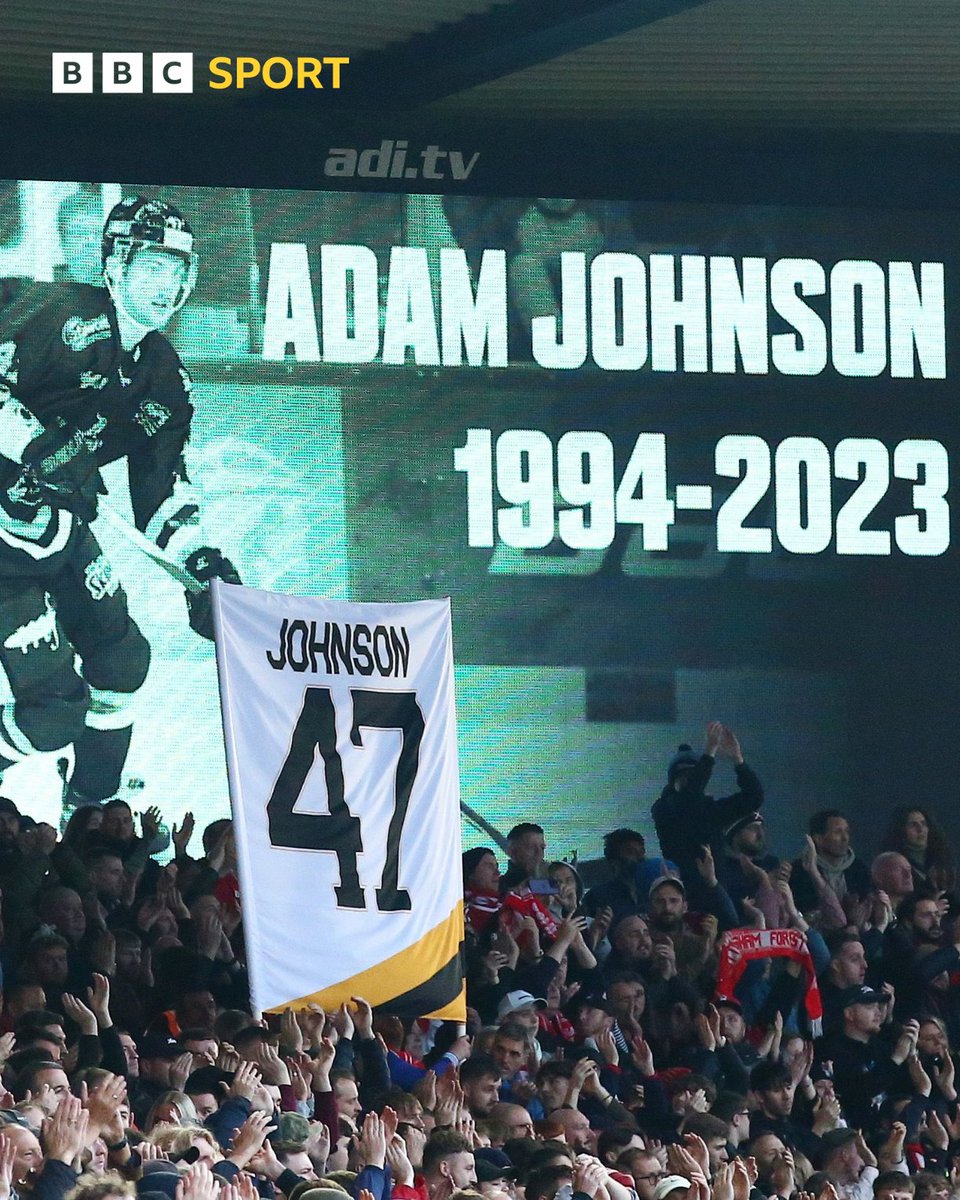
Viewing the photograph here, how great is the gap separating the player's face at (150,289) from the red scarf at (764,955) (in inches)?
133

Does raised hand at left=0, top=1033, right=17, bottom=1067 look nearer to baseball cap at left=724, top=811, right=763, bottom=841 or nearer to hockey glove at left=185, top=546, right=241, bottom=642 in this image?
hockey glove at left=185, top=546, right=241, bottom=642

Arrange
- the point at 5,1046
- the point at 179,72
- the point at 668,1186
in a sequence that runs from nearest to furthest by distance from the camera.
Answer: the point at 5,1046
the point at 668,1186
the point at 179,72

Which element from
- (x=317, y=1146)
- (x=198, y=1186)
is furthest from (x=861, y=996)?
(x=198, y=1186)

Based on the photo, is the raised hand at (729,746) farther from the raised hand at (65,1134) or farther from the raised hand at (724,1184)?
the raised hand at (65,1134)

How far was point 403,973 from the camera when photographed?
25.3 feet

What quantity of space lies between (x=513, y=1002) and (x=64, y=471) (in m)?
3.06

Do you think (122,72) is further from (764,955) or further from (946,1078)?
(946,1078)

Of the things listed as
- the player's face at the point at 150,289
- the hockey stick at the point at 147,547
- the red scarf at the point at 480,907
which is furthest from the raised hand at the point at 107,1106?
the player's face at the point at 150,289

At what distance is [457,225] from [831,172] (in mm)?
1683

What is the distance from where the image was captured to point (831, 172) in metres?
12.0

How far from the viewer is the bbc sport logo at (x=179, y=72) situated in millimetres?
11453

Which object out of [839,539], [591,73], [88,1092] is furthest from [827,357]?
[88,1092]

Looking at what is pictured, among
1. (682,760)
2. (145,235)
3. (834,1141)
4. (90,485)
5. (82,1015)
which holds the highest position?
(145,235)

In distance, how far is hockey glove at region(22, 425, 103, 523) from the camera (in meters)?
11.0
